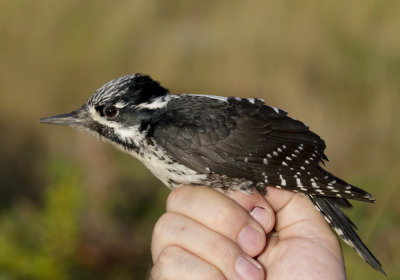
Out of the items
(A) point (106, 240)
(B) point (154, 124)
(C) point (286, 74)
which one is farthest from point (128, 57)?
(B) point (154, 124)

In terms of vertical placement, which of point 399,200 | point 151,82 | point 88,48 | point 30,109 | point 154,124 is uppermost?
point 151,82

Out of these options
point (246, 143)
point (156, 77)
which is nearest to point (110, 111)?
point (246, 143)

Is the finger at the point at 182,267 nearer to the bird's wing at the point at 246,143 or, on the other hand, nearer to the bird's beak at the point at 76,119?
the bird's wing at the point at 246,143

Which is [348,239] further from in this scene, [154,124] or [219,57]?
[219,57]

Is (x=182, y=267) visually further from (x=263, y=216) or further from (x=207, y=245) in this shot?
(x=263, y=216)

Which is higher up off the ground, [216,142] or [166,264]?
[216,142]

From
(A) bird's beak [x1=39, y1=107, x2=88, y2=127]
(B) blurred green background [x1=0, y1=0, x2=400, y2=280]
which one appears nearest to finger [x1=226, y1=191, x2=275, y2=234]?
(A) bird's beak [x1=39, y1=107, x2=88, y2=127]
